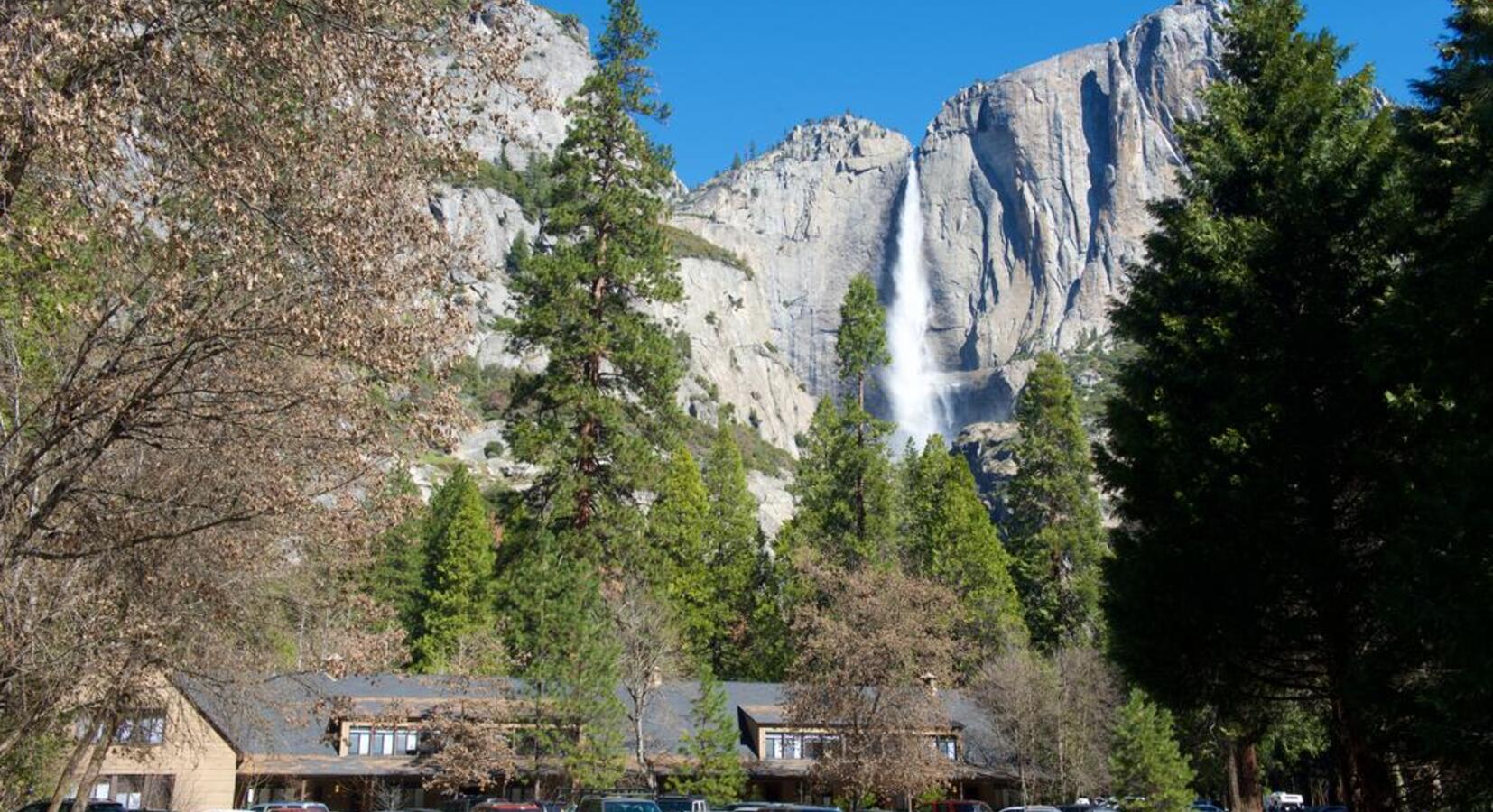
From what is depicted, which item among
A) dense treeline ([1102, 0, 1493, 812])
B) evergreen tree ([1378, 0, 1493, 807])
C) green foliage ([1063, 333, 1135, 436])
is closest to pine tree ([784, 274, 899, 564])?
dense treeline ([1102, 0, 1493, 812])

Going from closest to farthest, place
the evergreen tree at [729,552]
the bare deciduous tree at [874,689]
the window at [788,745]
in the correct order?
the bare deciduous tree at [874,689] < the window at [788,745] < the evergreen tree at [729,552]

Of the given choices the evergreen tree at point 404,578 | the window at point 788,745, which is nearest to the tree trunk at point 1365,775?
the window at point 788,745

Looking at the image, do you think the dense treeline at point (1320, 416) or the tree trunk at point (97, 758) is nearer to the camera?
the dense treeline at point (1320, 416)

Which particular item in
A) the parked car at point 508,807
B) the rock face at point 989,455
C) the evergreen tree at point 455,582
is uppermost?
the rock face at point 989,455

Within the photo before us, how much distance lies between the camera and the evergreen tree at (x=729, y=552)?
185ft

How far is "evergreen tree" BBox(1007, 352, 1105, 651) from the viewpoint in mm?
54000

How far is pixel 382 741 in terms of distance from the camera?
4097 centimetres

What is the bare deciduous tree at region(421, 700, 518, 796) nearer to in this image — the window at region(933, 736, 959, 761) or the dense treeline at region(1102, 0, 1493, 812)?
the window at region(933, 736, 959, 761)

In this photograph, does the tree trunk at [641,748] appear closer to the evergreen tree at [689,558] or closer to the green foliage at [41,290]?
the evergreen tree at [689,558]

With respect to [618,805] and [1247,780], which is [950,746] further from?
[618,805]

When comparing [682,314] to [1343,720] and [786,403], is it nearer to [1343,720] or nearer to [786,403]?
[786,403]

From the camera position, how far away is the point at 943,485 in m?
55.0

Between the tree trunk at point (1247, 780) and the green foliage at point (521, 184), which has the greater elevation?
the green foliage at point (521, 184)

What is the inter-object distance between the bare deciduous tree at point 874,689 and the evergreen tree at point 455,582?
1878 cm
